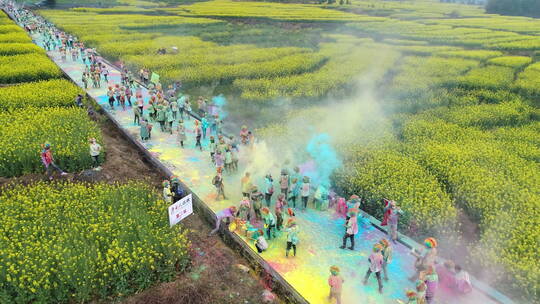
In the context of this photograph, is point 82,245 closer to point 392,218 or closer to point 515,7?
point 392,218

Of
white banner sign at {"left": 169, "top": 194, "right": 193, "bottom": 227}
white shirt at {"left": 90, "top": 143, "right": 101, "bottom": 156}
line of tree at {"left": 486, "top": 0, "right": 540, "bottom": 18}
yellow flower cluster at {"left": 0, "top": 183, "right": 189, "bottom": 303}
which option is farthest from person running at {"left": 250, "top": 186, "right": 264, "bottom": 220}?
line of tree at {"left": 486, "top": 0, "right": 540, "bottom": 18}

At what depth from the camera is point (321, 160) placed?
15922 millimetres

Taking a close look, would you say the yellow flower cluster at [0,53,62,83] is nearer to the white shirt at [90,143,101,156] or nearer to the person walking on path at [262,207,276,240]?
the white shirt at [90,143,101,156]

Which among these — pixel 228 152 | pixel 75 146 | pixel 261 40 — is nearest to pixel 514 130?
pixel 228 152

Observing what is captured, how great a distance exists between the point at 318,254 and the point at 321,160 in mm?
5804

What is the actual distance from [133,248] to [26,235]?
10.00 feet

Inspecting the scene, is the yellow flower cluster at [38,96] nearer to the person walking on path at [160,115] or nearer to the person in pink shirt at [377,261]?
the person walking on path at [160,115]

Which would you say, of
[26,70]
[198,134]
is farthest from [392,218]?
[26,70]

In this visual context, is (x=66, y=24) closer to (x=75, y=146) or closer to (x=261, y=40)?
(x=261, y=40)

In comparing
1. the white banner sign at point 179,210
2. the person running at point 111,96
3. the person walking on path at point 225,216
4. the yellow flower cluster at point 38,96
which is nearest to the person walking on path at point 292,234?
the person walking on path at point 225,216

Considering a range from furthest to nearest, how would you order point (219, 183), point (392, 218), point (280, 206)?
point (219, 183) → point (280, 206) → point (392, 218)

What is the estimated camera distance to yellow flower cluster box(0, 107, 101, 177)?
46.4 feet

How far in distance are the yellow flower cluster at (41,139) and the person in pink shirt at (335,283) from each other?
36.3 feet

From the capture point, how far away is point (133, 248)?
9.73 meters
